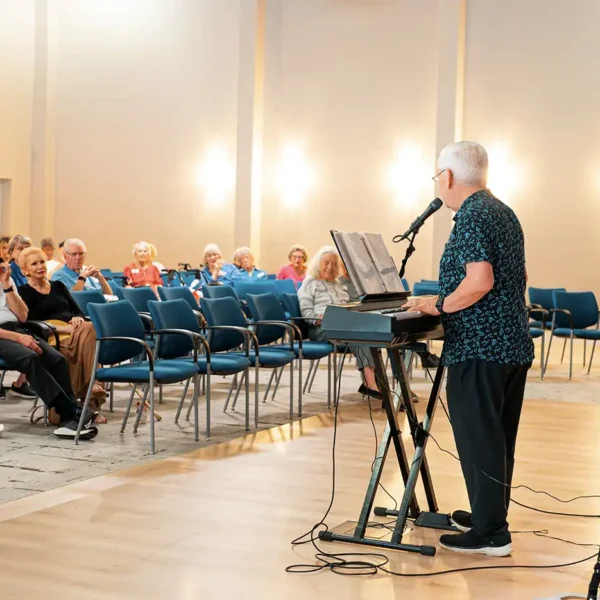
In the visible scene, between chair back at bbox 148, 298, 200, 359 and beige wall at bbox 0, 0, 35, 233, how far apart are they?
29.4 ft

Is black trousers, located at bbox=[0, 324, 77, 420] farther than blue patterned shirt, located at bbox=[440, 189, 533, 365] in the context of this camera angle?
Yes

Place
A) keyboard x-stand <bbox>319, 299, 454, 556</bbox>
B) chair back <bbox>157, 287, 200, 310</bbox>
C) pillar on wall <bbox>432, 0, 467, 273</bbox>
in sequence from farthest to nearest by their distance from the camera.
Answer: pillar on wall <bbox>432, 0, 467, 273</bbox>, chair back <bbox>157, 287, 200, 310</bbox>, keyboard x-stand <bbox>319, 299, 454, 556</bbox>

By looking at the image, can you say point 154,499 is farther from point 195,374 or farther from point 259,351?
point 259,351

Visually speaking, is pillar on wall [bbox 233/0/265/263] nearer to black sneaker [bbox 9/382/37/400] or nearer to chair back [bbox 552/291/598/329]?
chair back [bbox 552/291/598/329]

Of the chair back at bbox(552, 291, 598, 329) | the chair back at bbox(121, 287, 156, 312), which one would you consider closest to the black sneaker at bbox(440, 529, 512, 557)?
the chair back at bbox(121, 287, 156, 312)

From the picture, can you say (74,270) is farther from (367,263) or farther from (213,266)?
(367,263)

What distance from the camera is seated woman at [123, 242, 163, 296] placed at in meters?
9.67

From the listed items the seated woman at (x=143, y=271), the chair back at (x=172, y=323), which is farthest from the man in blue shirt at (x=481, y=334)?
the seated woman at (x=143, y=271)

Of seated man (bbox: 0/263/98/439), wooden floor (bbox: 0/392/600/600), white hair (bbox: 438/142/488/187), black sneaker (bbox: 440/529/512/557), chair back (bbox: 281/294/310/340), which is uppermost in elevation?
white hair (bbox: 438/142/488/187)

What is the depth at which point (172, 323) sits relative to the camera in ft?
19.6

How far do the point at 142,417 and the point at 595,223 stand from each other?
7.56 metres

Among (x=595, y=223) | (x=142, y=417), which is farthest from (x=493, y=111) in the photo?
(x=142, y=417)

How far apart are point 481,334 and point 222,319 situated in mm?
3328

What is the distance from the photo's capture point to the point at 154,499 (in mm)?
4184
